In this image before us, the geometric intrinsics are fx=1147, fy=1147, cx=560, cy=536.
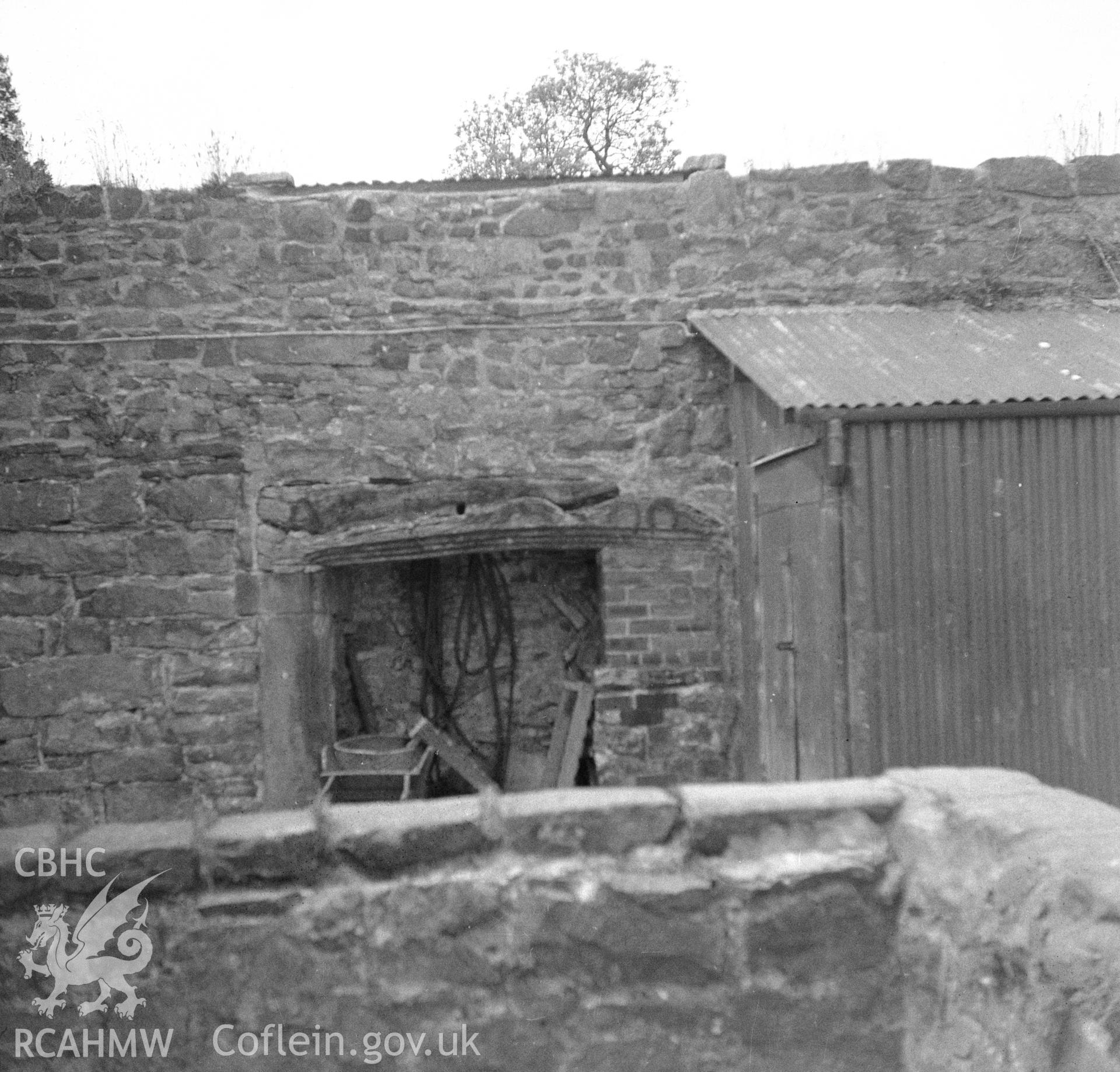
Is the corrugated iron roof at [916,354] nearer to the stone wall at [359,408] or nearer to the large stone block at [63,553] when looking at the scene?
the stone wall at [359,408]

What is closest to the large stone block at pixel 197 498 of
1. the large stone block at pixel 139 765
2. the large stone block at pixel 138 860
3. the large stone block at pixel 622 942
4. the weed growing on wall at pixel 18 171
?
the large stone block at pixel 139 765

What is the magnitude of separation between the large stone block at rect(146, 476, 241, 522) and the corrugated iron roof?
8.56ft

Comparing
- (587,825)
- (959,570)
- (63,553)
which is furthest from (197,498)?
(587,825)

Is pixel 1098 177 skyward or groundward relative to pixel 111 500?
skyward

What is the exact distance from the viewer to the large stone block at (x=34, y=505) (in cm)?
600

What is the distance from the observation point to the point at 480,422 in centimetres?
611

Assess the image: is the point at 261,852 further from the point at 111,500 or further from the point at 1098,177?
the point at 1098,177

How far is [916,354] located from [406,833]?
3.82 metres

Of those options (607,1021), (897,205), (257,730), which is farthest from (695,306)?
(607,1021)

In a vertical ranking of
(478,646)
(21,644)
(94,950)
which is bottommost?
(478,646)

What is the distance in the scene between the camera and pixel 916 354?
533 centimetres

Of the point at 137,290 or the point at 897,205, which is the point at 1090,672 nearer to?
the point at 897,205

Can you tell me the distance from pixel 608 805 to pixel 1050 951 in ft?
2.98

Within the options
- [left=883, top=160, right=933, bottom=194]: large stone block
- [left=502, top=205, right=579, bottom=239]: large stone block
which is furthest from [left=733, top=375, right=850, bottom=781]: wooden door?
[left=883, top=160, right=933, bottom=194]: large stone block
